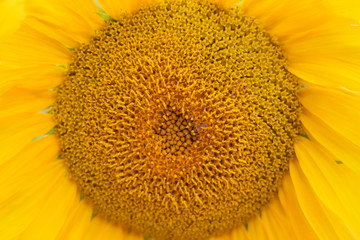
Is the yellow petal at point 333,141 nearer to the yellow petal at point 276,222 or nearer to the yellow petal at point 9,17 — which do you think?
the yellow petal at point 276,222

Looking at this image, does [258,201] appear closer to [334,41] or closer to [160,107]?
[160,107]

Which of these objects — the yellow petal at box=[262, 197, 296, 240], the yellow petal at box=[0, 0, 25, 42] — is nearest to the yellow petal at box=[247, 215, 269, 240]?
the yellow petal at box=[262, 197, 296, 240]

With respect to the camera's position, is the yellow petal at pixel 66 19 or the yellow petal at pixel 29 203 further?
the yellow petal at pixel 29 203

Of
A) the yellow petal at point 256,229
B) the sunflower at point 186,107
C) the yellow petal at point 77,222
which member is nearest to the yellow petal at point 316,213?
the sunflower at point 186,107

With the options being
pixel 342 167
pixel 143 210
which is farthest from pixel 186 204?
pixel 342 167

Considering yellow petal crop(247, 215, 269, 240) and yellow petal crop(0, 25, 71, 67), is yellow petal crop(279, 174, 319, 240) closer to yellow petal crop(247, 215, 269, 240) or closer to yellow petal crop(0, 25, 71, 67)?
yellow petal crop(247, 215, 269, 240)
